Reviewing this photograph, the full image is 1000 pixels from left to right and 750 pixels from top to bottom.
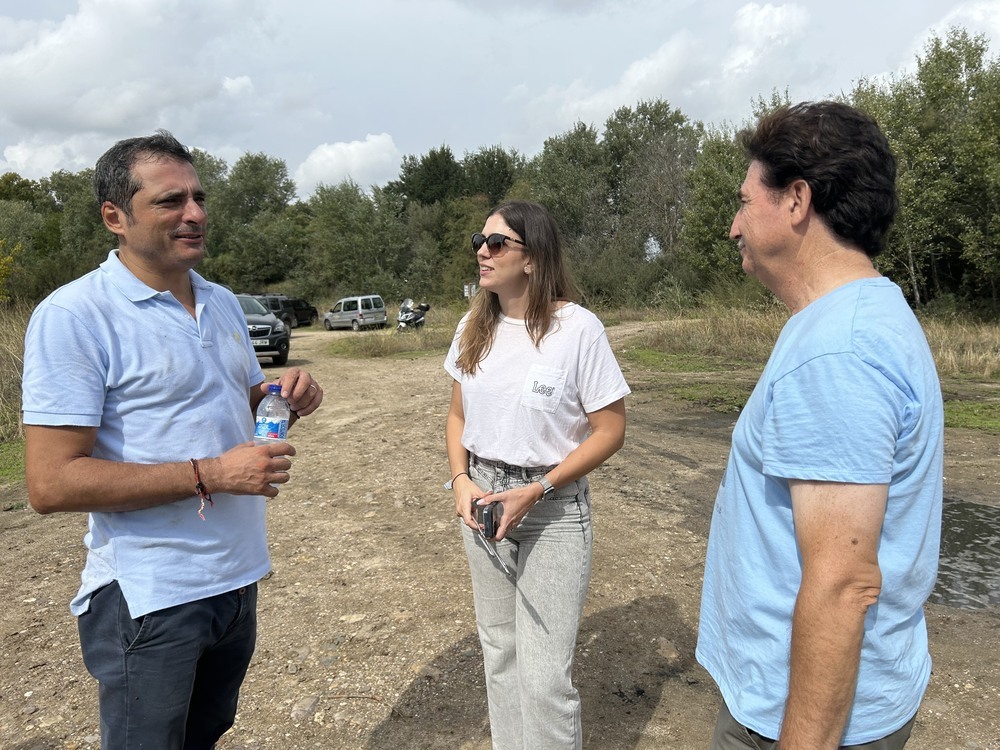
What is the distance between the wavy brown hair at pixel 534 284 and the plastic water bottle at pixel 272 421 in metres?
0.70

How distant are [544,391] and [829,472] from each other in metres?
1.24

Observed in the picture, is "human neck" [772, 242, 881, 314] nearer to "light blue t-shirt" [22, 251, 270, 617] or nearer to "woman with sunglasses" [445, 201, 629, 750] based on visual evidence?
"woman with sunglasses" [445, 201, 629, 750]

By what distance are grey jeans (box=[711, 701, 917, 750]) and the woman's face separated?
1.51 metres

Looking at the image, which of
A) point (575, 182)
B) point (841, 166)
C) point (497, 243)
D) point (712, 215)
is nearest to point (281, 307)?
point (575, 182)

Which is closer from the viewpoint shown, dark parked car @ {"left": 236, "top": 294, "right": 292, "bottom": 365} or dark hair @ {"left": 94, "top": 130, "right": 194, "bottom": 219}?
dark hair @ {"left": 94, "top": 130, "right": 194, "bottom": 219}

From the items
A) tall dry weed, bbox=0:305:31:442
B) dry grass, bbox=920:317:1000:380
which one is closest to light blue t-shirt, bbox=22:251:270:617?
tall dry weed, bbox=0:305:31:442

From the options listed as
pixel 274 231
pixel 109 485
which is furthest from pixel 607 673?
pixel 274 231

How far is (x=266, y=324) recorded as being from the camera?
52.9 feet

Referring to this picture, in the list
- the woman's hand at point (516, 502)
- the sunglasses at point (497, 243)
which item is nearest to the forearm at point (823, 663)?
the woman's hand at point (516, 502)

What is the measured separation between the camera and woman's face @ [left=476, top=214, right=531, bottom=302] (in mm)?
2533

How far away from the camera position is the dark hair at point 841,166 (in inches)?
51.6

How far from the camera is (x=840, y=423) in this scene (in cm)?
120

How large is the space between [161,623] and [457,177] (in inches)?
1844

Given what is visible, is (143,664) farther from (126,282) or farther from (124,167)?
(124,167)
